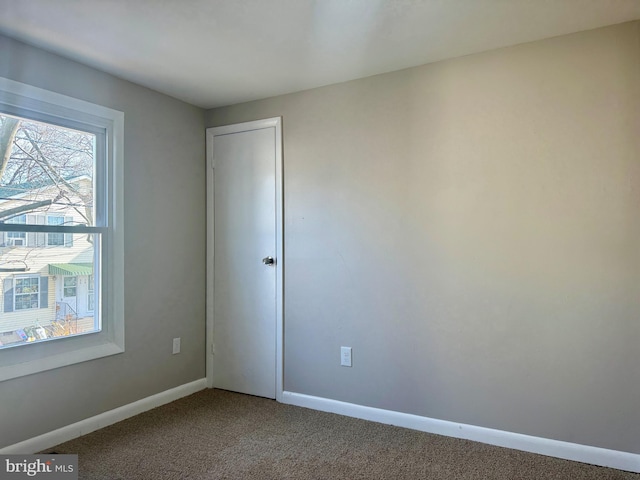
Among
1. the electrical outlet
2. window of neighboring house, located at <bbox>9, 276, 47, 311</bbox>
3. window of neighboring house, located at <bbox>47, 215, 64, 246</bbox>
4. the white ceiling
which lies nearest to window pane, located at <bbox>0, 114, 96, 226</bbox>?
window of neighboring house, located at <bbox>47, 215, 64, 246</bbox>

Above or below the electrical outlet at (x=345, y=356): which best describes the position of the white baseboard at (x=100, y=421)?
below

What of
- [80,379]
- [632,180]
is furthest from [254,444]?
[632,180]

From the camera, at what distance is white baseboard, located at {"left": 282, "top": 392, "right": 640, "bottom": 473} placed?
2123 mm

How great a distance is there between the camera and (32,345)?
230 centimetres

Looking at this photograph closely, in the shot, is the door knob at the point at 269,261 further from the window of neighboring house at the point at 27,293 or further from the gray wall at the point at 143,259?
the window of neighboring house at the point at 27,293

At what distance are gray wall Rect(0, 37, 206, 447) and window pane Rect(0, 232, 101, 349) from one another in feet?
0.69

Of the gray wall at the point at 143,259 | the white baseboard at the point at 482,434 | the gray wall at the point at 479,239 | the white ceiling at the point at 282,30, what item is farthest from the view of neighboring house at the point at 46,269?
the white baseboard at the point at 482,434

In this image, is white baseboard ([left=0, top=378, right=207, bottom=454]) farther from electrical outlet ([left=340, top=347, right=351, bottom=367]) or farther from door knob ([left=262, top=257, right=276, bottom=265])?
electrical outlet ([left=340, top=347, right=351, bottom=367])

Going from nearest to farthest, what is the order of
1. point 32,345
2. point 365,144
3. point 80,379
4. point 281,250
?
point 32,345 < point 80,379 < point 365,144 < point 281,250

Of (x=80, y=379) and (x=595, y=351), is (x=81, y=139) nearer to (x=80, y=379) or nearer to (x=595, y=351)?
(x=80, y=379)

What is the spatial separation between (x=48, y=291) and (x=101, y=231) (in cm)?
47

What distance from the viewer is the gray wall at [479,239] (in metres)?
2.15

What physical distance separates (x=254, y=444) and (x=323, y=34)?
229 cm

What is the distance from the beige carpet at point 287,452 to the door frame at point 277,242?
0.51 m
